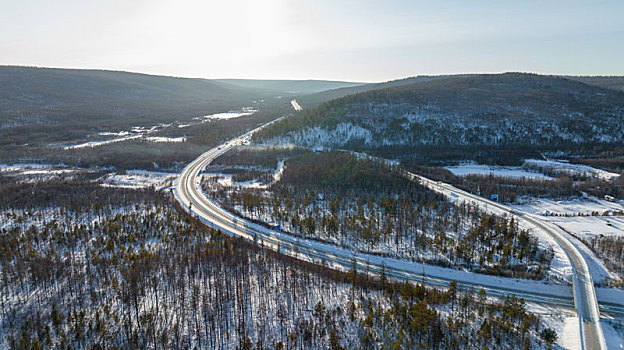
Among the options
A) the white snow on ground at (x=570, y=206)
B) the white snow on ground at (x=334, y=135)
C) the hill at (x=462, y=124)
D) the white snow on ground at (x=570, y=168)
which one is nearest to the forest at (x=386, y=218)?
the white snow on ground at (x=570, y=206)

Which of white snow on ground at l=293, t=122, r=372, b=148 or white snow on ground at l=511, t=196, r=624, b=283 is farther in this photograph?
white snow on ground at l=293, t=122, r=372, b=148

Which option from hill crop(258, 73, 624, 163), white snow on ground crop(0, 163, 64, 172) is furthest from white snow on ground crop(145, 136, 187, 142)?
white snow on ground crop(0, 163, 64, 172)

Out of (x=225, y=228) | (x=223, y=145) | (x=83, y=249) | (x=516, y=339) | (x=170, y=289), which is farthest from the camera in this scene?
(x=223, y=145)

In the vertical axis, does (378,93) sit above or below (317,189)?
above

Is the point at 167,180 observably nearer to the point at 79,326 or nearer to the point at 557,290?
the point at 79,326

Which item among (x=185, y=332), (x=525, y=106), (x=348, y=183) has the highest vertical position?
(x=525, y=106)

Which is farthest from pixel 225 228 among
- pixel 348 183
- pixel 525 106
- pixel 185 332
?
pixel 525 106

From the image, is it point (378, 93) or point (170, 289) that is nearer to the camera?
point (170, 289)

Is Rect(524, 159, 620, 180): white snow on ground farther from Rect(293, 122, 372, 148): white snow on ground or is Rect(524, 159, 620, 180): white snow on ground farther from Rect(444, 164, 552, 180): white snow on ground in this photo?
Rect(293, 122, 372, 148): white snow on ground
